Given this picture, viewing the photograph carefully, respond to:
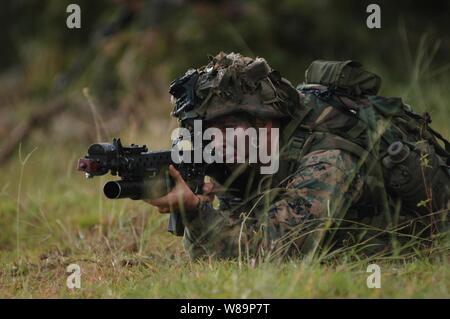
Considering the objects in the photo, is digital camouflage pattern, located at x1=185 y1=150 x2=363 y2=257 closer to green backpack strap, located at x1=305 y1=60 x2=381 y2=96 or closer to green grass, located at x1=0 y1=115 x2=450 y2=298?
green grass, located at x1=0 y1=115 x2=450 y2=298

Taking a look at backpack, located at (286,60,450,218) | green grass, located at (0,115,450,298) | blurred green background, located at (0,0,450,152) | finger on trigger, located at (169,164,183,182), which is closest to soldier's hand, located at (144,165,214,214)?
finger on trigger, located at (169,164,183,182)

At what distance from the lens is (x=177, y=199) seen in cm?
331

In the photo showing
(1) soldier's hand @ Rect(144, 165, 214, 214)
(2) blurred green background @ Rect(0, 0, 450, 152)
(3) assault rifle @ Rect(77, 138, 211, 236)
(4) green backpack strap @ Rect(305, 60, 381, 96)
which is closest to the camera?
(3) assault rifle @ Rect(77, 138, 211, 236)

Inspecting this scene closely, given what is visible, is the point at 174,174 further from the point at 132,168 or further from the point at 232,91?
the point at 232,91

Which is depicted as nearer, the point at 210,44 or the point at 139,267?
the point at 139,267

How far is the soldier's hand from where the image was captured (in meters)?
3.29

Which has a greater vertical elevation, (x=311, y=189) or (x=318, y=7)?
(x=318, y=7)

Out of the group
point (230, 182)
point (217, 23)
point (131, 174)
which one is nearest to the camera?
point (131, 174)

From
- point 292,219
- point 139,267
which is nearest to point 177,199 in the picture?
point 292,219

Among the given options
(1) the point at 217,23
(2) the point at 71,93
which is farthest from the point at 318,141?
(2) the point at 71,93

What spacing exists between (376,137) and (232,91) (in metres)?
0.76
